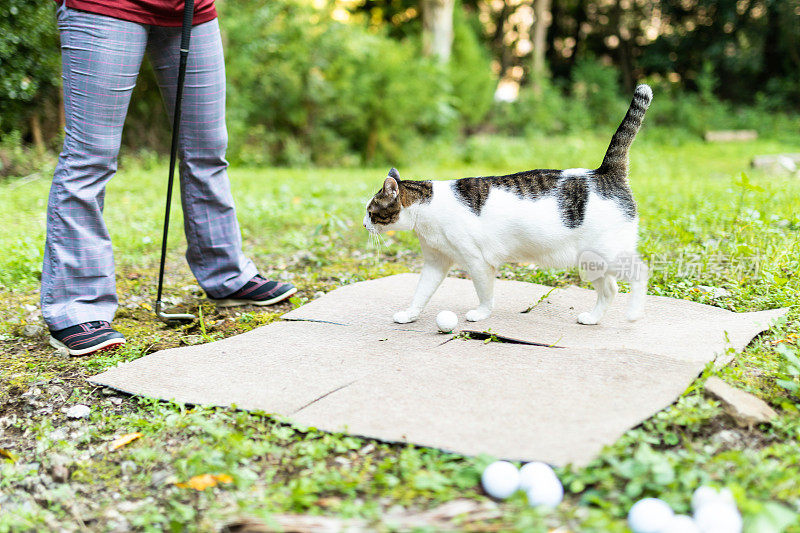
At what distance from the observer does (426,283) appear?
9.26ft

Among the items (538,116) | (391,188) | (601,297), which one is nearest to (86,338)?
(391,188)

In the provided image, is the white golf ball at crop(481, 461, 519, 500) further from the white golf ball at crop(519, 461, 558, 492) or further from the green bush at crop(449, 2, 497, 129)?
the green bush at crop(449, 2, 497, 129)

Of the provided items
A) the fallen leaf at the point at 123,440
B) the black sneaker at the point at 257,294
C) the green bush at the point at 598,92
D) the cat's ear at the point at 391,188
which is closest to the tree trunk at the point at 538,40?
the green bush at the point at 598,92

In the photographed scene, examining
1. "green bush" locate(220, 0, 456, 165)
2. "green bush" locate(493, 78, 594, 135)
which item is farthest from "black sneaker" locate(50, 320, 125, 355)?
"green bush" locate(493, 78, 594, 135)

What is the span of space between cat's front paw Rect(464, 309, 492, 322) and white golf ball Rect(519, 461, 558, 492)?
1.15 m

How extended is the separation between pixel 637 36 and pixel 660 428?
17.2 meters

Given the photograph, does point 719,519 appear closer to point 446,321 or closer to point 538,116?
point 446,321

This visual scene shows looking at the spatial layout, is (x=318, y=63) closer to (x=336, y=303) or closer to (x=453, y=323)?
(x=336, y=303)

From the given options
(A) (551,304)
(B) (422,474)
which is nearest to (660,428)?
(B) (422,474)

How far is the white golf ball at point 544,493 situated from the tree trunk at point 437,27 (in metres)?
11.5

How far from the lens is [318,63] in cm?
949

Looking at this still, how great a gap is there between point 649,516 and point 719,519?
14 cm

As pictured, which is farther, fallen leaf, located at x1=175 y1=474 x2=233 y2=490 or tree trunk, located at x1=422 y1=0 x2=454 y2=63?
tree trunk, located at x1=422 y1=0 x2=454 y2=63

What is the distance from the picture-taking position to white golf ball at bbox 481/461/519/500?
5.23 feet
